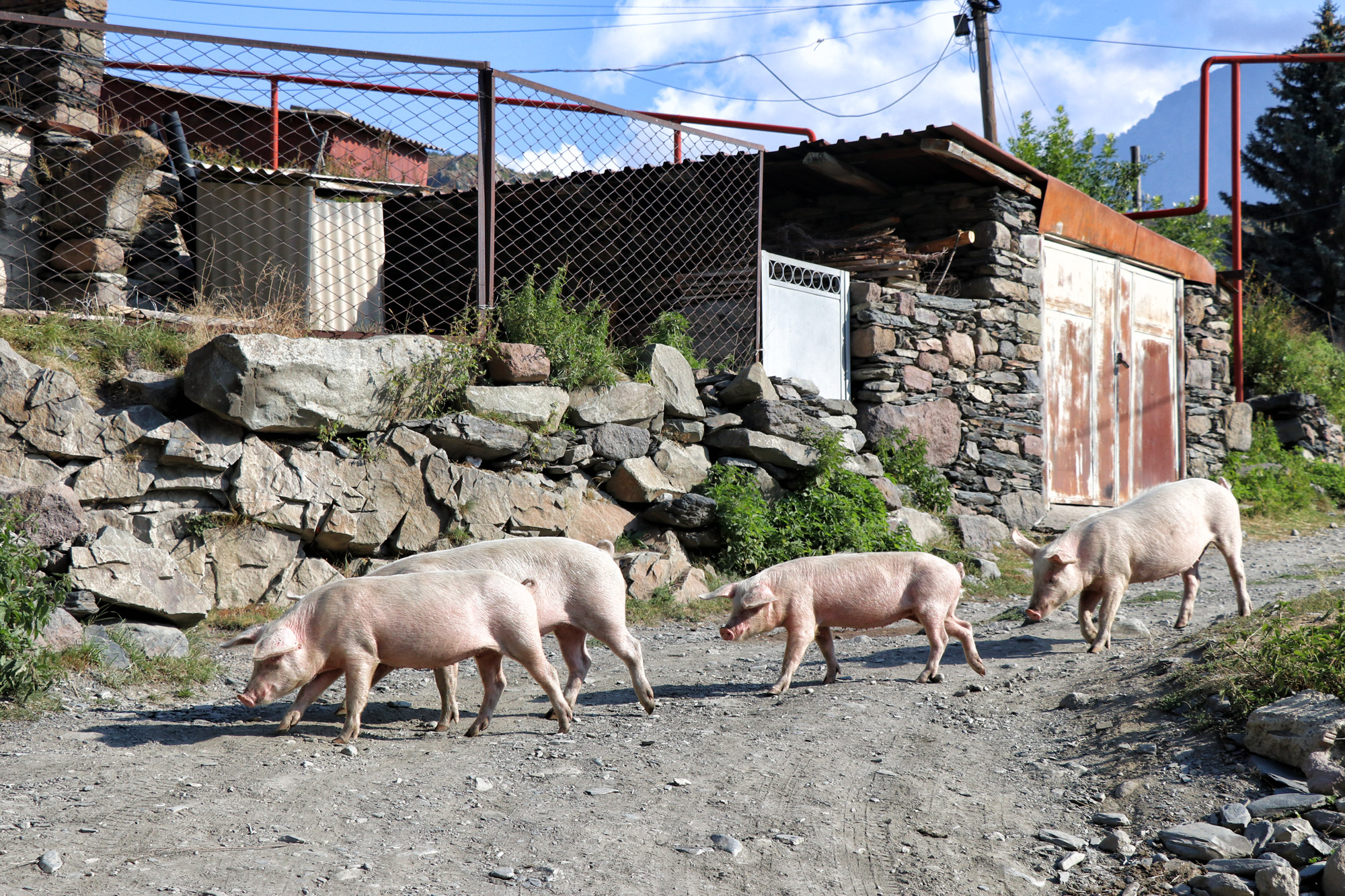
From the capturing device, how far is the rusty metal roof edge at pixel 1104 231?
394 inches

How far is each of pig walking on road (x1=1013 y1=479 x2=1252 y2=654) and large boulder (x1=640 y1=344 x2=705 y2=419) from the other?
2.78m

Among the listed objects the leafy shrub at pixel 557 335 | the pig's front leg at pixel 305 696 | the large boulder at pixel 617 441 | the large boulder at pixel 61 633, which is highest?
the leafy shrub at pixel 557 335

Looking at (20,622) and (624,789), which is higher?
(20,622)

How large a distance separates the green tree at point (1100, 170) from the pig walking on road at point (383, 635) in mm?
16152

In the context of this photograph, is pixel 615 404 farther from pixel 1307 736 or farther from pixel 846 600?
pixel 1307 736

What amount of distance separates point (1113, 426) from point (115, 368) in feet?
30.8

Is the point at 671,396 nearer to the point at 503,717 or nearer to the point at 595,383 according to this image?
the point at 595,383

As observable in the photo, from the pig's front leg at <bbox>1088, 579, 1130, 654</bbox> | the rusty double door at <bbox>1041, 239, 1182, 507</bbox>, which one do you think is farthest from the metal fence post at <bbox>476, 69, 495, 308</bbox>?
the rusty double door at <bbox>1041, 239, 1182, 507</bbox>

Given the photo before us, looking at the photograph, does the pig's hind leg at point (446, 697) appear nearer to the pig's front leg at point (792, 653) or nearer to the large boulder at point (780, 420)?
the pig's front leg at point (792, 653)

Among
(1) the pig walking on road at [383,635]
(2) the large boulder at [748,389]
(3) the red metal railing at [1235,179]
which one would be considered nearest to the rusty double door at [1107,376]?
(3) the red metal railing at [1235,179]

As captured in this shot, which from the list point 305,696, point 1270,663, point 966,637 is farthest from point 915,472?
point 305,696

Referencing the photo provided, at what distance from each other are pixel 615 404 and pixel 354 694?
3.61 metres

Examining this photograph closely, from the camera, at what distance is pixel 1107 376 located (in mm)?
10891

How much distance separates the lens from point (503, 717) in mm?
4273
